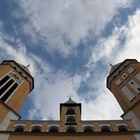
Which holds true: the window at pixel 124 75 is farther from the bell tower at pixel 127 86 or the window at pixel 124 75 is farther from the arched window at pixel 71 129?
the arched window at pixel 71 129

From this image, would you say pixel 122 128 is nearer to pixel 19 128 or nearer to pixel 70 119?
pixel 70 119

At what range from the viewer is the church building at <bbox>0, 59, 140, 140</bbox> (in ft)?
80.6

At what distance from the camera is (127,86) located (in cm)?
3572

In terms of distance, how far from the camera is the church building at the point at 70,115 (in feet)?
80.6

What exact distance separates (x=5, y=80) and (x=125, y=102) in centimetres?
1482

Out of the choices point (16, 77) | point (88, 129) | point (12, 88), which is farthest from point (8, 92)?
point (88, 129)

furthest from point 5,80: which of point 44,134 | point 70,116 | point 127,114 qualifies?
point 127,114

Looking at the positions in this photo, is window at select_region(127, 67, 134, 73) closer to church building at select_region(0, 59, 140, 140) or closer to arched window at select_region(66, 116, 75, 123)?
church building at select_region(0, 59, 140, 140)

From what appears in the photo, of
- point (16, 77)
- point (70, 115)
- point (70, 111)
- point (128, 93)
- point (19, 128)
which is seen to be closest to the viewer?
point (19, 128)

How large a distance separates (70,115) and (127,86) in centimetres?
939

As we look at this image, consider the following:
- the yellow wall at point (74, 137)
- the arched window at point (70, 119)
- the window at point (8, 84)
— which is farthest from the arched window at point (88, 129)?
the window at point (8, 84)

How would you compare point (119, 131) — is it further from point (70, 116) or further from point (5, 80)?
point (5, 80)

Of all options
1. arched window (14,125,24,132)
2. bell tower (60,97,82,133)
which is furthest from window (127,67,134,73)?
arched window (14,125,24,132)

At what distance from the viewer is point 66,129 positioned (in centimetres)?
2666
